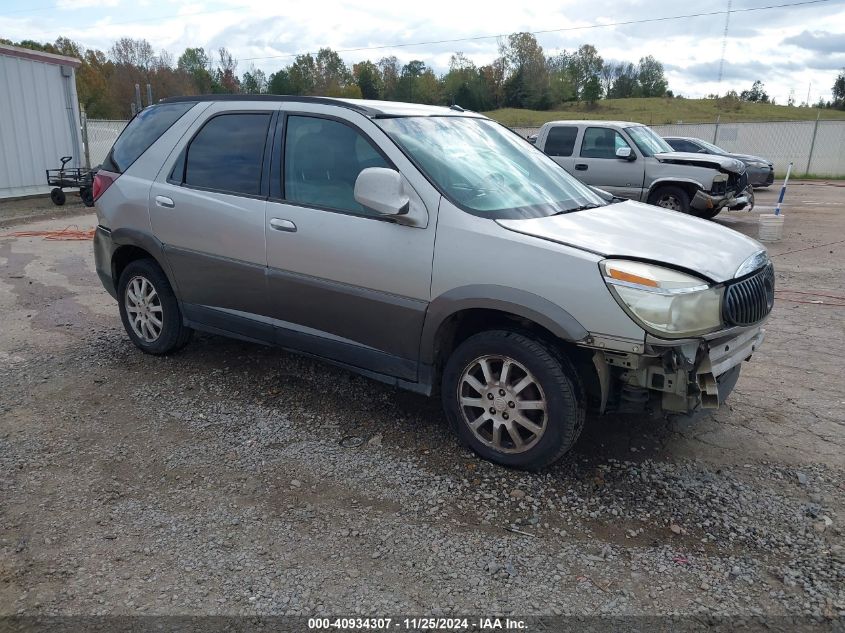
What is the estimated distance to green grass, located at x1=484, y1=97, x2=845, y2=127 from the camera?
176 ft

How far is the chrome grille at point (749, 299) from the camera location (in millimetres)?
3367

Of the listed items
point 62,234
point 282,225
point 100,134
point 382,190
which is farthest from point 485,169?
point 100,134

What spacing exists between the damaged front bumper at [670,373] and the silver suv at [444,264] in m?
0.01

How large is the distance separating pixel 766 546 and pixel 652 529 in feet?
1.63

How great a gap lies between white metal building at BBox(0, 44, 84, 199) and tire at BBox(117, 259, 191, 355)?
1269 centimetres

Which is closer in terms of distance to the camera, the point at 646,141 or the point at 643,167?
the point at 643,167

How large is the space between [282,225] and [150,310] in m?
1.68

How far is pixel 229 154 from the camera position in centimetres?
461

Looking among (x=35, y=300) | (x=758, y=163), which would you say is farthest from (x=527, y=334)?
(x=758, y=163)

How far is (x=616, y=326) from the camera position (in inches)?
126

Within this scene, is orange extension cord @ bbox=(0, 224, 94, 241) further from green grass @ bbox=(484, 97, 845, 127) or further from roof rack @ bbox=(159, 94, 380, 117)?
green grass @ bbox=(484, 97, 845, 127)

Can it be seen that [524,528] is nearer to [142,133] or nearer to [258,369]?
[258,369]

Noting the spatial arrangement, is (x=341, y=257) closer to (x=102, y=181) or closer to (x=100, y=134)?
(x=102, y=181)

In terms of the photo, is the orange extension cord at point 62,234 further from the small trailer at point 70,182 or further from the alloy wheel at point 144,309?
the alloy wheel at point 144,309
